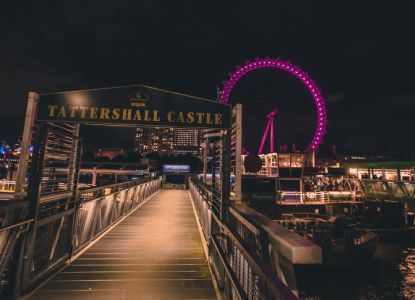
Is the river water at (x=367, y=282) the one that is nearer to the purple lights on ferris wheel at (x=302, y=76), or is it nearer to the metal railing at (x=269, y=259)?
the metal railing at (x=269, y=259)

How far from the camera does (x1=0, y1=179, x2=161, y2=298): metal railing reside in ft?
10.2

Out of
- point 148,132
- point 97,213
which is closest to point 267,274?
point 97,213

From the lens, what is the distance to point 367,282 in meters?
14.3

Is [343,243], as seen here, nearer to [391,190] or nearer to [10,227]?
[391,190]

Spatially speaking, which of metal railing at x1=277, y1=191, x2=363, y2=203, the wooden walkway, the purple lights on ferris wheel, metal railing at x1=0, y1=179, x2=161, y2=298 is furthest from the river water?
the purple lights on ferris wheel

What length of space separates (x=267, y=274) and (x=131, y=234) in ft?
18.1

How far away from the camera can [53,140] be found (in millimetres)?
4191

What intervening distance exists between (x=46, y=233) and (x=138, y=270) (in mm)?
1623

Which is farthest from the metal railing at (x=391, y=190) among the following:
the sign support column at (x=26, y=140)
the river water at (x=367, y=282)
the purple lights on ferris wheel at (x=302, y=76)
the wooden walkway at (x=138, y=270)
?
the sign support column at (x=26, y=140)

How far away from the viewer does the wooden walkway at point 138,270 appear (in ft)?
11.1

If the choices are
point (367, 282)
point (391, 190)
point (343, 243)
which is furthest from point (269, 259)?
point (391, 190)

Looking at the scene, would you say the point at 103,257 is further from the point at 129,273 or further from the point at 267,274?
the point at 267,274

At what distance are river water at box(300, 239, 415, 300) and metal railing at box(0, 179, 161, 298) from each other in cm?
1278

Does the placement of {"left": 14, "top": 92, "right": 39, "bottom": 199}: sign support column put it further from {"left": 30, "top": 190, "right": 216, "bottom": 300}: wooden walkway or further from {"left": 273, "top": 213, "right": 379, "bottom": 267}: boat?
{"left": 273, "top": 213, "right": 379, "bottom": 267}: boat
